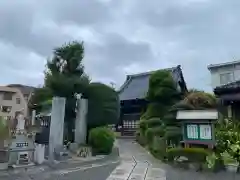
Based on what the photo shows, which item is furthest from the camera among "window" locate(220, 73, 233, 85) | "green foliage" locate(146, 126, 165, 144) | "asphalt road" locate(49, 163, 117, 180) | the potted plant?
"window" locate(220, 73, 233, 85)

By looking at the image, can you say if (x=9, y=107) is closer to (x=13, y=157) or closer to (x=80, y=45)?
(x=80, y=45)

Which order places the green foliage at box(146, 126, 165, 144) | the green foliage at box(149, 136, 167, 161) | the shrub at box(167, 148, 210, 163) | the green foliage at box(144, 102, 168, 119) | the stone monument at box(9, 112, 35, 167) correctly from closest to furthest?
the stone monument at box(9, 112, 35, 167)
the shrub at box(167, 148, 210, 163)
the green foliage at box(149, 136, 167, 161)
the green foliage at box(146, 126, 165, 144)
the green foliage at box(144, 102, 168, 119)

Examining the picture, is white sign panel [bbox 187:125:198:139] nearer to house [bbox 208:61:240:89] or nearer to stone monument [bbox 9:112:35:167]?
stone monument [bbox 9:112:35:167]

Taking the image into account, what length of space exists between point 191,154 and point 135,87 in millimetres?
17637

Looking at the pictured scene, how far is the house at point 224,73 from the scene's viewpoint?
76.3 ft

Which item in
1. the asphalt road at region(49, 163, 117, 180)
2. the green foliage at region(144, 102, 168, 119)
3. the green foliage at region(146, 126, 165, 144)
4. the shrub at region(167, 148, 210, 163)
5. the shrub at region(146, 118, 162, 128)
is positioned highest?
the green foliage at region(144, 102, 168, 119)

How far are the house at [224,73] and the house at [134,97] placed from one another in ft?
9.92

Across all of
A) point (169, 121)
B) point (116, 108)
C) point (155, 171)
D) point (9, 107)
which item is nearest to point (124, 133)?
point (116, 108)

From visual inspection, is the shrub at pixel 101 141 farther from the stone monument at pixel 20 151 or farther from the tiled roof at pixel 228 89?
the tiled roof at pixel 228 89

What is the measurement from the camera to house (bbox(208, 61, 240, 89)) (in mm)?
23250

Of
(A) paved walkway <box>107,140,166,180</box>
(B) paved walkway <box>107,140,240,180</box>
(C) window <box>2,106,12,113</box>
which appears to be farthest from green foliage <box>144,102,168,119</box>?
(C) window <box>2,106,12,113</box>

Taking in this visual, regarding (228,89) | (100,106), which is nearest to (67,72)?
(100,106)

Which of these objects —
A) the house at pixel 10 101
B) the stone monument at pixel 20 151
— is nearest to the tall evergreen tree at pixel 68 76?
the stone monument at pixel 20 151

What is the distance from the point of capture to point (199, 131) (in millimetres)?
11188
